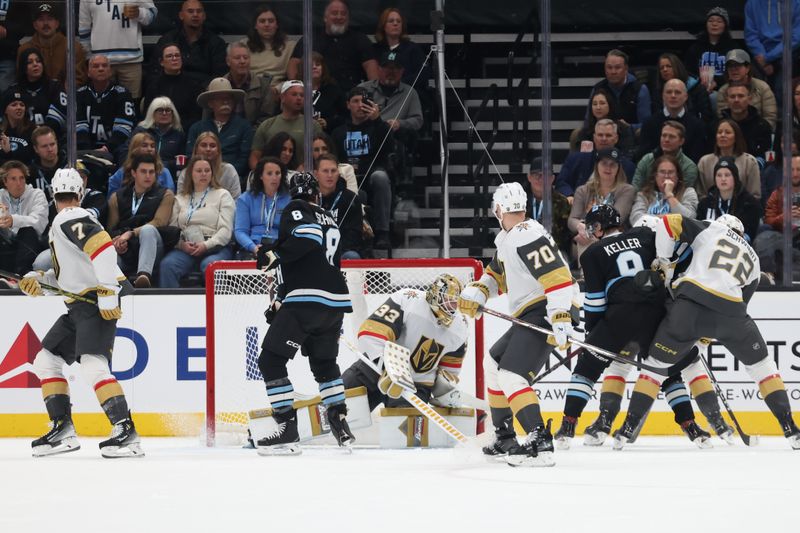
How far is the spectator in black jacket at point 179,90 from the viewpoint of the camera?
25.1 ft

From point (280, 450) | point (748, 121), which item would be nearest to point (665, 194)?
point (748, 121)

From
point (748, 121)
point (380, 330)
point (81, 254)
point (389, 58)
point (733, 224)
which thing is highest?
point (389, 58)

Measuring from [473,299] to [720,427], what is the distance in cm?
154

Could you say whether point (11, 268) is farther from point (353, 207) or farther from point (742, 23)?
point (742, 23)

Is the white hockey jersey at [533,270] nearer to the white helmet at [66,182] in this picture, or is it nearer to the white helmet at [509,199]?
the white helmet at [509,199]

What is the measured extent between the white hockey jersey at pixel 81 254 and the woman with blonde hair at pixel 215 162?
62.7 inches

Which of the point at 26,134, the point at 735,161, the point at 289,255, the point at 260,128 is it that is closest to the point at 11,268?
the point at 26,134

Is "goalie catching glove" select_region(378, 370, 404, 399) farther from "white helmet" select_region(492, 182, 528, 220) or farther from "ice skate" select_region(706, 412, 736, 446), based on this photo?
"ice skate" select_region(706, 412, 736, 446)

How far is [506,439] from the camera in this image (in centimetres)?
555

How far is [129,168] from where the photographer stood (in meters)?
7.57

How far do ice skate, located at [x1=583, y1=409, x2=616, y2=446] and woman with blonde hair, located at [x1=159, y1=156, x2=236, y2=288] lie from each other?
2205mm

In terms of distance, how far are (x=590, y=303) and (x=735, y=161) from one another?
157cm

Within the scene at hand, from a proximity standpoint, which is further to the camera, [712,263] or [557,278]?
[712,263]

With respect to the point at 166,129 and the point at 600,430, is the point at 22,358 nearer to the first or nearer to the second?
the point at 166,129
